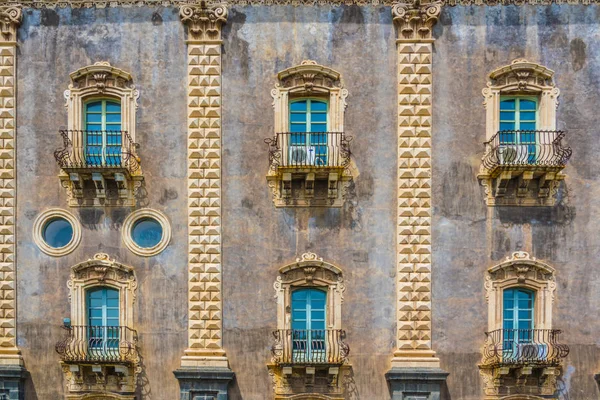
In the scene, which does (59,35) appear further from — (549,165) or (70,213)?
(549,165)

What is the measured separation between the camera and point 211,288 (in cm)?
1816

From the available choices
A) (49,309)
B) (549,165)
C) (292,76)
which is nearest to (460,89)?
(549,165)

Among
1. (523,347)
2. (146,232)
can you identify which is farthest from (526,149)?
(146,232)

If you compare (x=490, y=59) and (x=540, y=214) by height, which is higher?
(x=490, y=59)

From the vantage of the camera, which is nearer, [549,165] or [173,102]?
[549,165]

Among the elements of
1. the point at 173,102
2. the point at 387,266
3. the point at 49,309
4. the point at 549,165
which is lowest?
the point at 49,309

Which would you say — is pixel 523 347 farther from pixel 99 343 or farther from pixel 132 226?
pixel 99 343

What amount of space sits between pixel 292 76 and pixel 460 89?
4.99m

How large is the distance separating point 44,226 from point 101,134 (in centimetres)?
323

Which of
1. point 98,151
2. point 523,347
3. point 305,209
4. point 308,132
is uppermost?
Answer: point 308,132

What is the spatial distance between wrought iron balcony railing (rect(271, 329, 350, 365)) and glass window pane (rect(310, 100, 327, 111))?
21.2ft

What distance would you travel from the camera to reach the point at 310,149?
18.0 m

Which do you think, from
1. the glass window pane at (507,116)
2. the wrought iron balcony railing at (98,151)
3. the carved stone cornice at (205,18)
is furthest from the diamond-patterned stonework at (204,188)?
the glass window pane at (507,116)

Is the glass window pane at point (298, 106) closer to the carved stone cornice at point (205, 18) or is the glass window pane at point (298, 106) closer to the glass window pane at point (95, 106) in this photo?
the carved stone cornice at point (205, 18)
